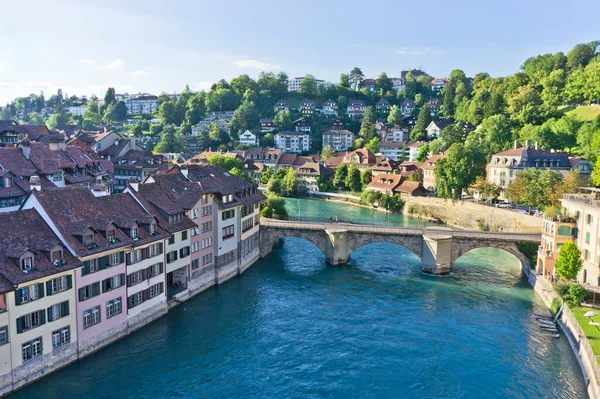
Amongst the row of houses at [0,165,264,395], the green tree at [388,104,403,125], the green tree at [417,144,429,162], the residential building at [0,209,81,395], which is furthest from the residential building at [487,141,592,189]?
the green tree at [388,104,403,125]

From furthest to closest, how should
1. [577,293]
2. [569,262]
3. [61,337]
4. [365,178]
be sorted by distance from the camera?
1. [365,178]
2. [569,262]
3. [577,293]
4. [61,337]

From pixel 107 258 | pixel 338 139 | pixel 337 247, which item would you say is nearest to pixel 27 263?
pixel 107 258

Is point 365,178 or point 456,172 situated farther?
point 365,178

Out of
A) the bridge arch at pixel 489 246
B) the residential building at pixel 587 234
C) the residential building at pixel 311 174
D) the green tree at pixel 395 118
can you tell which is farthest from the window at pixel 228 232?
the green tree at pixel 395 118

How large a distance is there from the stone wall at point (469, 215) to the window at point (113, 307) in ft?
173

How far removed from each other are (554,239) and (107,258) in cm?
4307

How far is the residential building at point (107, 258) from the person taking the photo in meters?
34.6

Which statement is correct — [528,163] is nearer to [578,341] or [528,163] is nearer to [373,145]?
[578,341]

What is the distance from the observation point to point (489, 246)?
57281mm

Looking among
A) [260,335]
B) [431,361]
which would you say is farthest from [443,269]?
[260,335]

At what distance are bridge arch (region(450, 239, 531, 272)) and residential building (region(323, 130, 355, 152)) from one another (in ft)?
364

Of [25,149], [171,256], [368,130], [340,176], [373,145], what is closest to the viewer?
[171,256]

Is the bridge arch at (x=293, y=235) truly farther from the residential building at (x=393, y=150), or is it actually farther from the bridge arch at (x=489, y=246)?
the residential building at (x=393, y=150)

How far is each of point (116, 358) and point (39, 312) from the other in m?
6.98
